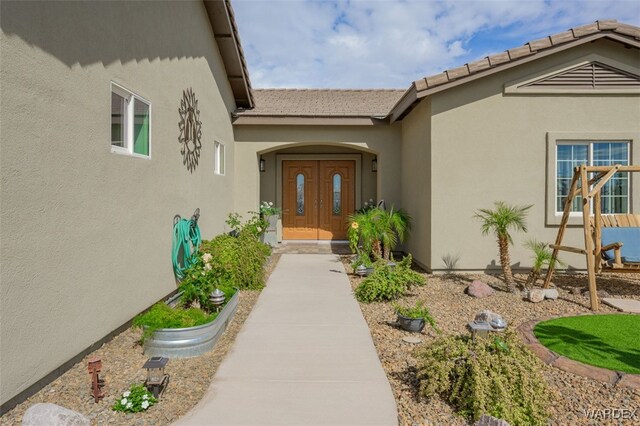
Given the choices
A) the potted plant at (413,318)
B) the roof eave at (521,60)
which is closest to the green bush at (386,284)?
the potted plant at (413,318)

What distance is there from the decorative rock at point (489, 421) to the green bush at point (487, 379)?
0.14 m

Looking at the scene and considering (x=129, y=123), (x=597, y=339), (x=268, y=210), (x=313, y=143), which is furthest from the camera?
(x=268, y=210)

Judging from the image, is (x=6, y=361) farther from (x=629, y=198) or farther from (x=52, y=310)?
(x=629, y=198)

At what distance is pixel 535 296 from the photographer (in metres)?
5.85

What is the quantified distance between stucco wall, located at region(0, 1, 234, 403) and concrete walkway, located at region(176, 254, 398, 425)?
4.70 ft

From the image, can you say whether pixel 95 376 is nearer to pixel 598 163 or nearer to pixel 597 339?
pixel 597 339

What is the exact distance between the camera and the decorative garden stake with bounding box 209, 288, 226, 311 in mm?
4855

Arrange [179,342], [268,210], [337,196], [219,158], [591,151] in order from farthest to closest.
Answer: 1. [337,196]
2. [268,210]
3. [219,158]
4. [591,151]
5. [179,342]

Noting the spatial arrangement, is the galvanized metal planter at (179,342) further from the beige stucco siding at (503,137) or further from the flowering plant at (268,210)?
the flowering plant at (268,210)

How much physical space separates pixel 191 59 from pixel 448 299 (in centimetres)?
622

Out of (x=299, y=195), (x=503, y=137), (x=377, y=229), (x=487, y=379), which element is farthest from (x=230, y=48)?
(x=487, y=379)

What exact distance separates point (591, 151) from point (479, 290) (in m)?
3.93

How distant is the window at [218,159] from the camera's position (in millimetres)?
8797

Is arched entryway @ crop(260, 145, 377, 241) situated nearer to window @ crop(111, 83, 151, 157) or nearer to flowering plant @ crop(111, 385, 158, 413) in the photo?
window @ crop(111, 83, 151, 157)
